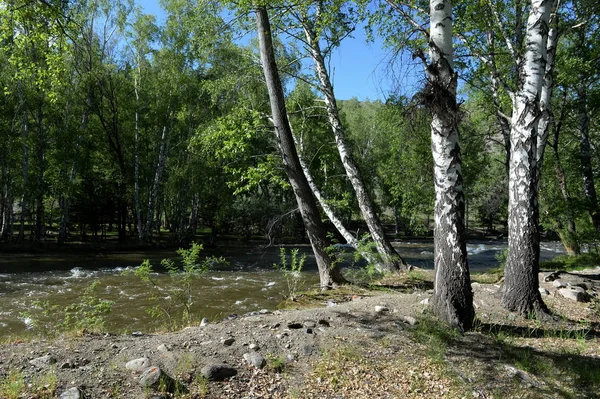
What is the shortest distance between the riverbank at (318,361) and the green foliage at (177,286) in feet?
4.53

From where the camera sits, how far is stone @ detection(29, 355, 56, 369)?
387 cm

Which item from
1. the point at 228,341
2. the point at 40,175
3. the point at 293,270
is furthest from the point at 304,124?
the point at 40,175

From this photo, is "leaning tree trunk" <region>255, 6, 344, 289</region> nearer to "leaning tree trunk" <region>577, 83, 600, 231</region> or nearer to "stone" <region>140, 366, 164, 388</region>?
"stone" <region>140, 366, 164, 388</region>

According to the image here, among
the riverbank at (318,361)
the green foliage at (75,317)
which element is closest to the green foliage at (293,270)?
the riverbank at (318,361)

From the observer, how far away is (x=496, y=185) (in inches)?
1380

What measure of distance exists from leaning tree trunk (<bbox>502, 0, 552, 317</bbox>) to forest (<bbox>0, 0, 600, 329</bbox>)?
23 millimetres

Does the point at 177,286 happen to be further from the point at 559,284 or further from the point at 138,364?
the point at 559,284

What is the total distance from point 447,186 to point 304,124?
8248 millimetres

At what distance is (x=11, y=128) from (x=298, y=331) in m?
27.7

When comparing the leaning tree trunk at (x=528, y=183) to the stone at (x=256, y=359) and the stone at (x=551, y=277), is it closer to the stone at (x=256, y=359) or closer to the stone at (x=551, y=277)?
the stone at (x=551, y=277)

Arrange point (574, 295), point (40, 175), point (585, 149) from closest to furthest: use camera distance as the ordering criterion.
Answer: point (574, 295) < point (585, 149) < point (40, 175)

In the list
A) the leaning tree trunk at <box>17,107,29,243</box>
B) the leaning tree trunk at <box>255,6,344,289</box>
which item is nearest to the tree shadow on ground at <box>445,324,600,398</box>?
the leaning tree trunk at <box>255,6,344,289</box>

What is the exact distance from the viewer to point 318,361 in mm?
4480

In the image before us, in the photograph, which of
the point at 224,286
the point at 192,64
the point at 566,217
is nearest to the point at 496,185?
the point at 566,217
